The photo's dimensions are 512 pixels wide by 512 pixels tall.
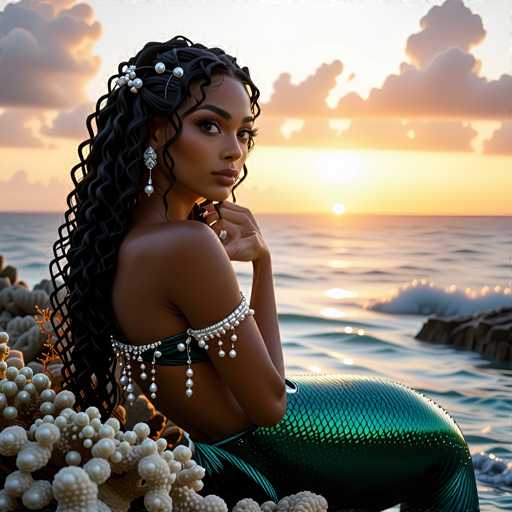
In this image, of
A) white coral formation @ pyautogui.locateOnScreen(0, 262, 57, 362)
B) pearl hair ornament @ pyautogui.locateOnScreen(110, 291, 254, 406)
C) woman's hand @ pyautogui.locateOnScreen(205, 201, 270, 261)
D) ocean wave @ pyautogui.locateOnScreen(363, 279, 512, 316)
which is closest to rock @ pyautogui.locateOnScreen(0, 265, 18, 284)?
white coral formation @ pyautogui.locateOnScreen(0, 262, 57, 362)

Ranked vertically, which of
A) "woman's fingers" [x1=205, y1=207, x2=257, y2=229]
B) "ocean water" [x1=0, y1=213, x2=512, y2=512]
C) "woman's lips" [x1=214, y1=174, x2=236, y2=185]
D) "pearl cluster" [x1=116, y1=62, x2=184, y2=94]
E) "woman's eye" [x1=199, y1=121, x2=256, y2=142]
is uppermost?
"pearl cluster" [x1=116, y1=62, x2=184, y2=94]

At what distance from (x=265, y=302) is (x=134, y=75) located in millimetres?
874

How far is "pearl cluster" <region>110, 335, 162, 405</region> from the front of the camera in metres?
2.97

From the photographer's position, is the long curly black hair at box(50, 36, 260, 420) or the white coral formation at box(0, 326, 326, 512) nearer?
the white coral formation at box(0, 326, 326, 512)

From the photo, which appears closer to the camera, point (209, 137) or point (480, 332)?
point (209, 137)

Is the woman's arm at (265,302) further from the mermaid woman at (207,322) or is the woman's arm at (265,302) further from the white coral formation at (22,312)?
the white coral formation at (22,312)

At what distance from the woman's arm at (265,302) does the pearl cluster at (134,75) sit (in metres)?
0.70

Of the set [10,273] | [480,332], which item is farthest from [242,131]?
[480,332]

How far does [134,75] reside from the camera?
303cm

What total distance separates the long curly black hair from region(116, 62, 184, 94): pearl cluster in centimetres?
1

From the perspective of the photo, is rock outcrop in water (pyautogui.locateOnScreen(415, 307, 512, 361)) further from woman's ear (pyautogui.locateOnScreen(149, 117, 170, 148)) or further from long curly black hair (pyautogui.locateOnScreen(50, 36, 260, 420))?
woman's ear (pyautogui.locateOnScreen(149, 117, 170, 148))

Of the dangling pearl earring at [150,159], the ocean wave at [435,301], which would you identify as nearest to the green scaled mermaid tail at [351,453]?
the dangling pearl earring at [150,159]

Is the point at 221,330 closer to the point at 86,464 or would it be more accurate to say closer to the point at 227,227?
the point at 227,227

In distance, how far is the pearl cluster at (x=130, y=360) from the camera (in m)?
2.97
